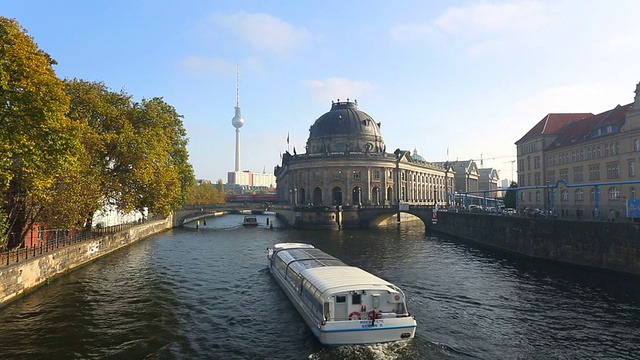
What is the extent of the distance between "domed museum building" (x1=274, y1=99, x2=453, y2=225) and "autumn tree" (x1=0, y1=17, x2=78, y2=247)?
66705 mm

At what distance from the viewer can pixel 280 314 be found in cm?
2667

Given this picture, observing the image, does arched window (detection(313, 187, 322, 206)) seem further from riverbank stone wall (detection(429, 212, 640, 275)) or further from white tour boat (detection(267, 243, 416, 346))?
white tour boat (detection(267, 243, 416, 346))

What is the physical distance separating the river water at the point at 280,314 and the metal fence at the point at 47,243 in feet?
9.18

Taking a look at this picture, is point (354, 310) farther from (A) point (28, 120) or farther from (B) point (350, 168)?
(B) point (350, 168)

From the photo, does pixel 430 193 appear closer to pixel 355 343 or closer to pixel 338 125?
pixel 338 125

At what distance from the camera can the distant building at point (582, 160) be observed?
183ft

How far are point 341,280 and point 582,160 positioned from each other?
6220 cm

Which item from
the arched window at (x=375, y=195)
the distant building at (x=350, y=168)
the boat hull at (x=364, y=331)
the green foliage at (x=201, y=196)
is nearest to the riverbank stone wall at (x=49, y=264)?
the boat hull at (x=364, y=331)

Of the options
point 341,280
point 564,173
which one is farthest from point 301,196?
point 341,280

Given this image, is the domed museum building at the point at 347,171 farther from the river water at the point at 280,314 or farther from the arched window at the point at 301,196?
the river water at the point at 280,314

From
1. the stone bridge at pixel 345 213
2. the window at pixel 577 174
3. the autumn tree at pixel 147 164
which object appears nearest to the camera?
the autumn tree at pixel 147 164

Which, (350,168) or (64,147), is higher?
(350,168)

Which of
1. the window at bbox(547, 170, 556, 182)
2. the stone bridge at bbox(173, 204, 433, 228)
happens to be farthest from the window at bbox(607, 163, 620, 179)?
the stone bridge at bbox(173, 204, 433, 228)

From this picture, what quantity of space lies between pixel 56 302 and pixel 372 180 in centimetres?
8809
